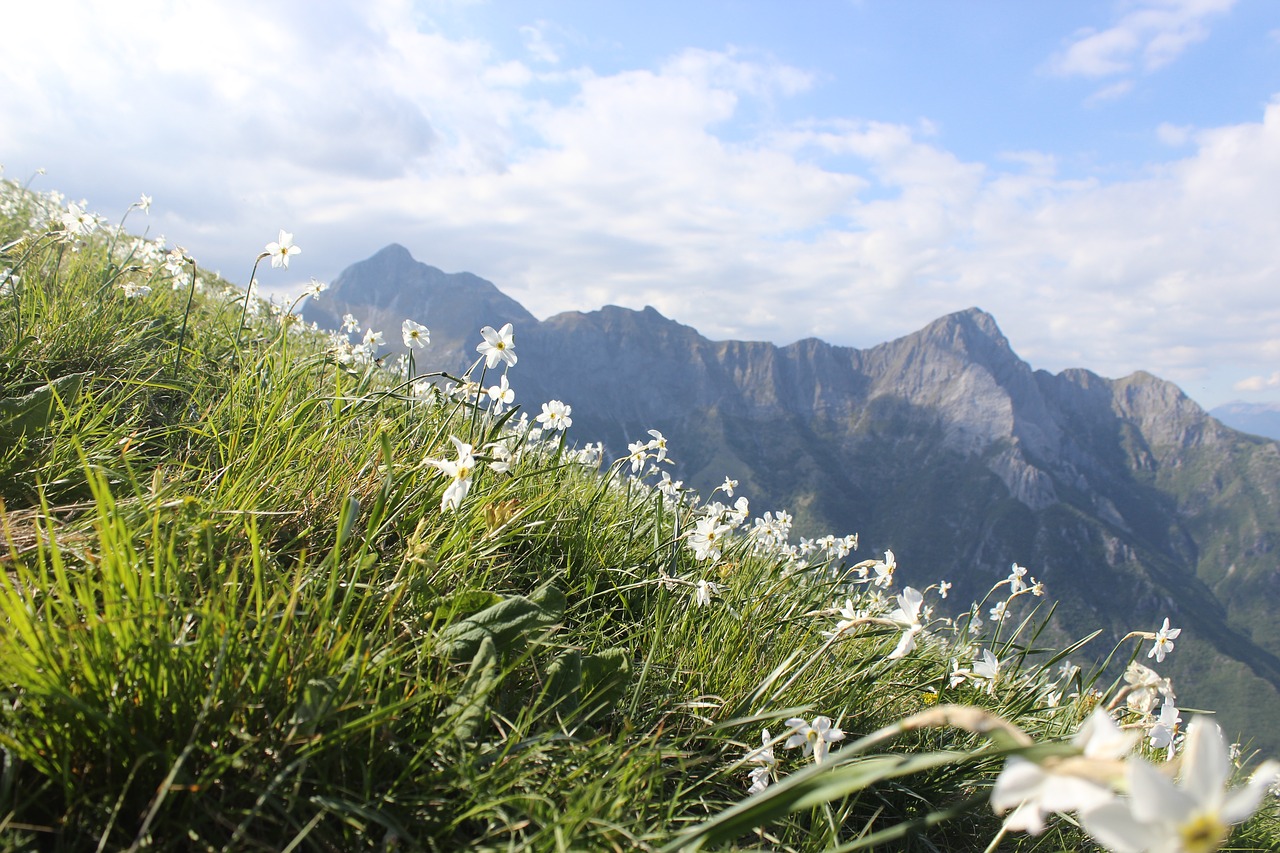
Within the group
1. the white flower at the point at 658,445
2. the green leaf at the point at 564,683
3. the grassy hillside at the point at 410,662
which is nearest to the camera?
the grassy hillside at the point at 410,662

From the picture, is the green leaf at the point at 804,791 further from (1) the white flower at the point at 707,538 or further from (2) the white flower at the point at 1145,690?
(1) the white flower at the point at 707,538

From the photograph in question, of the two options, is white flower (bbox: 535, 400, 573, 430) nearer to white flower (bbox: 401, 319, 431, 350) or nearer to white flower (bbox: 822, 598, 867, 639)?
white flower (bbox: 401, 319, 431, 350)

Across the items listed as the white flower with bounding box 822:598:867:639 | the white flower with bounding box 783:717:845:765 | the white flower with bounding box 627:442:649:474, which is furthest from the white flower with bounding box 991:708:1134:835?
the white flower with bounding box 627:442:649:474

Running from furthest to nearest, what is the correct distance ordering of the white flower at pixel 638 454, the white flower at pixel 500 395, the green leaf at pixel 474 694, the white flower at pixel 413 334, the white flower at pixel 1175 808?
1. the white flower at pixel 638 454
2. the white flower at pixel 413 334
3. the white flower at pixel 500 395
4. the green leaf at pixel 474 694
5. the white flower at pixel 1175 808

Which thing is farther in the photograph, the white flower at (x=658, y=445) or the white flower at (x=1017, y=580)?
the white flower at (x=658, y=445)

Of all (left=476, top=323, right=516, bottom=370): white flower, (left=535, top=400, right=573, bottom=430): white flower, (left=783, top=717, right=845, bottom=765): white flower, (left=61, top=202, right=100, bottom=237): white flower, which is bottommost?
(left=783, top=717, right=845, bottom=765): white flower

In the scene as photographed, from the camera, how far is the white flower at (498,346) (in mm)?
3635

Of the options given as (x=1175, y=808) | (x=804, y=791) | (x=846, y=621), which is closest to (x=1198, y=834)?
(x=1175, y=808)

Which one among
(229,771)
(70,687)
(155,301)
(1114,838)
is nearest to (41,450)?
(70,687)

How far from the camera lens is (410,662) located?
7.89 feet

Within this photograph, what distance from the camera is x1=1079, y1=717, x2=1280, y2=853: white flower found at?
Answer: 978 millimetres

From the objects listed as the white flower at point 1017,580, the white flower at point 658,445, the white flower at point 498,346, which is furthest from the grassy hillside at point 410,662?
the white flower at point 658,445

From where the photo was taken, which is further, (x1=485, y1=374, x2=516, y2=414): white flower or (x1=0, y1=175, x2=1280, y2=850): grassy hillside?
(x1=485, y1=374, x2=516, y2=414): white flower

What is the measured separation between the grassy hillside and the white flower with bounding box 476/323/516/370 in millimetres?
306
